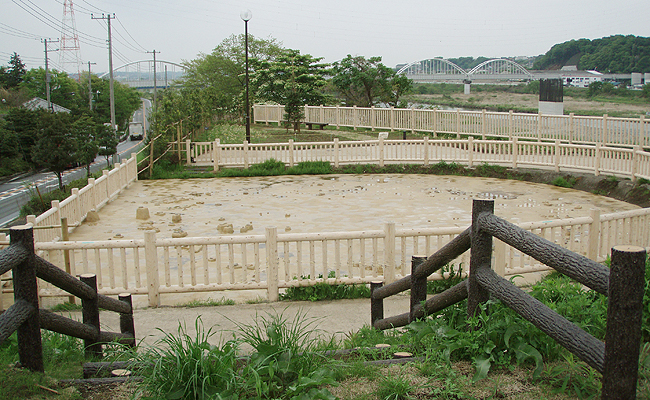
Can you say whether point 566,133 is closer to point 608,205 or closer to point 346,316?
point 608,205

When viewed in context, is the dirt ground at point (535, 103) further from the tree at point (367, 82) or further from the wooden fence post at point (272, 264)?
the wooden fence post at point (272, 264)

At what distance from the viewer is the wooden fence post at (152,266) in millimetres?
7926

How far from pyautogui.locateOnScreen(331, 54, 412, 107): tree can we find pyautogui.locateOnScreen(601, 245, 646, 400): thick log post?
39.1m

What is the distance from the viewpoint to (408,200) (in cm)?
1628

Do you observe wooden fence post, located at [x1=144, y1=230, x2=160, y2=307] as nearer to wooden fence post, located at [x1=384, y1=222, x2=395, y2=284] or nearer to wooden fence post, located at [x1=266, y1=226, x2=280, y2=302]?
wooden fence post, located at [x1=266, y1=226, x2=280, y2=302]

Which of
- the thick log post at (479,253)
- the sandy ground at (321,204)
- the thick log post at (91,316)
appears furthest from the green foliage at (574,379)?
the sandy ground at (321,204)

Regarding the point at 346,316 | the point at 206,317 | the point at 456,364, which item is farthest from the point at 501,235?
the point at 206,317

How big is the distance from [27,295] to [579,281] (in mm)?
3195

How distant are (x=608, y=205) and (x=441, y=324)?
42.9 ft

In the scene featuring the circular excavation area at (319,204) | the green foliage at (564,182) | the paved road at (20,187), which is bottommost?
the paved road at (20,187)

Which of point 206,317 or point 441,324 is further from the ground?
point 441,324

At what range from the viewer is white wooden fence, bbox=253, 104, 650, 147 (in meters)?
21.8

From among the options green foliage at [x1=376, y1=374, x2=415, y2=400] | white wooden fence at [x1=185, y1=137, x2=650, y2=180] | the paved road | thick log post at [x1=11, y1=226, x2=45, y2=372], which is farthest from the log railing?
the paved road

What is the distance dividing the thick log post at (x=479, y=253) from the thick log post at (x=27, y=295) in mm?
2767
